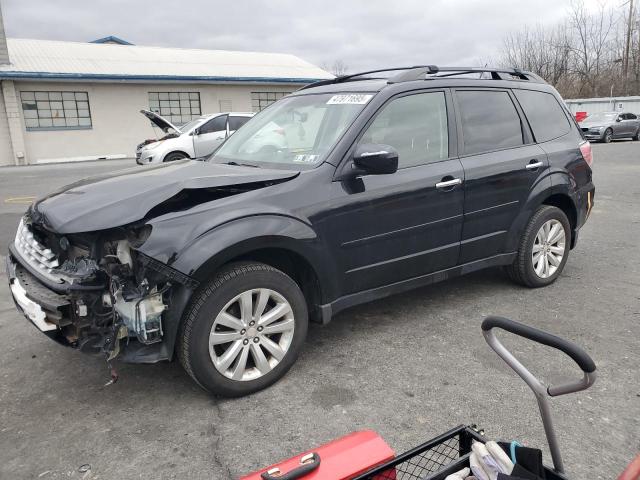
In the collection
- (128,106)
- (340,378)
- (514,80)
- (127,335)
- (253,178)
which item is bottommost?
(340,378)

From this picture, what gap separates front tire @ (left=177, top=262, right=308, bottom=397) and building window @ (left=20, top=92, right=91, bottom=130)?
21.4 metres

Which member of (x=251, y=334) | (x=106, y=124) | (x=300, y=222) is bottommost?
(x=251, y=334)

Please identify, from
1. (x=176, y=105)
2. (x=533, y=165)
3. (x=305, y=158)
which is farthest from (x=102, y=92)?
(x=533, y=165)

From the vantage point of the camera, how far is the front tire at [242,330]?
9.32ft

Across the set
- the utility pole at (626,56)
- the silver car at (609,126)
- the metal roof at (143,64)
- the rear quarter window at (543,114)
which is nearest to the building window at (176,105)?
the metal roof at (143,64)

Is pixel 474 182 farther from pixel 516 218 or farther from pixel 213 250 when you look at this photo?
pixel 213 250

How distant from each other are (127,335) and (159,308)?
0.76ft

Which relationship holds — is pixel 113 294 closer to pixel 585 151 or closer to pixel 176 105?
pixel 585 151

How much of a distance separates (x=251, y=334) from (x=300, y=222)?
2.35 ft

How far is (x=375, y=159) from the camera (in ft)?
10.5

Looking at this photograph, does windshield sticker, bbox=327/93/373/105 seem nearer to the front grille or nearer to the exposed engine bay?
the exposed engine bay

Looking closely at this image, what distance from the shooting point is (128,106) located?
2261cm

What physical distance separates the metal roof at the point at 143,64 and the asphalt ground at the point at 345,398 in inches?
759

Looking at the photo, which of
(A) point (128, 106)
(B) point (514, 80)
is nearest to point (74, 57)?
(A) point (128, 106)
